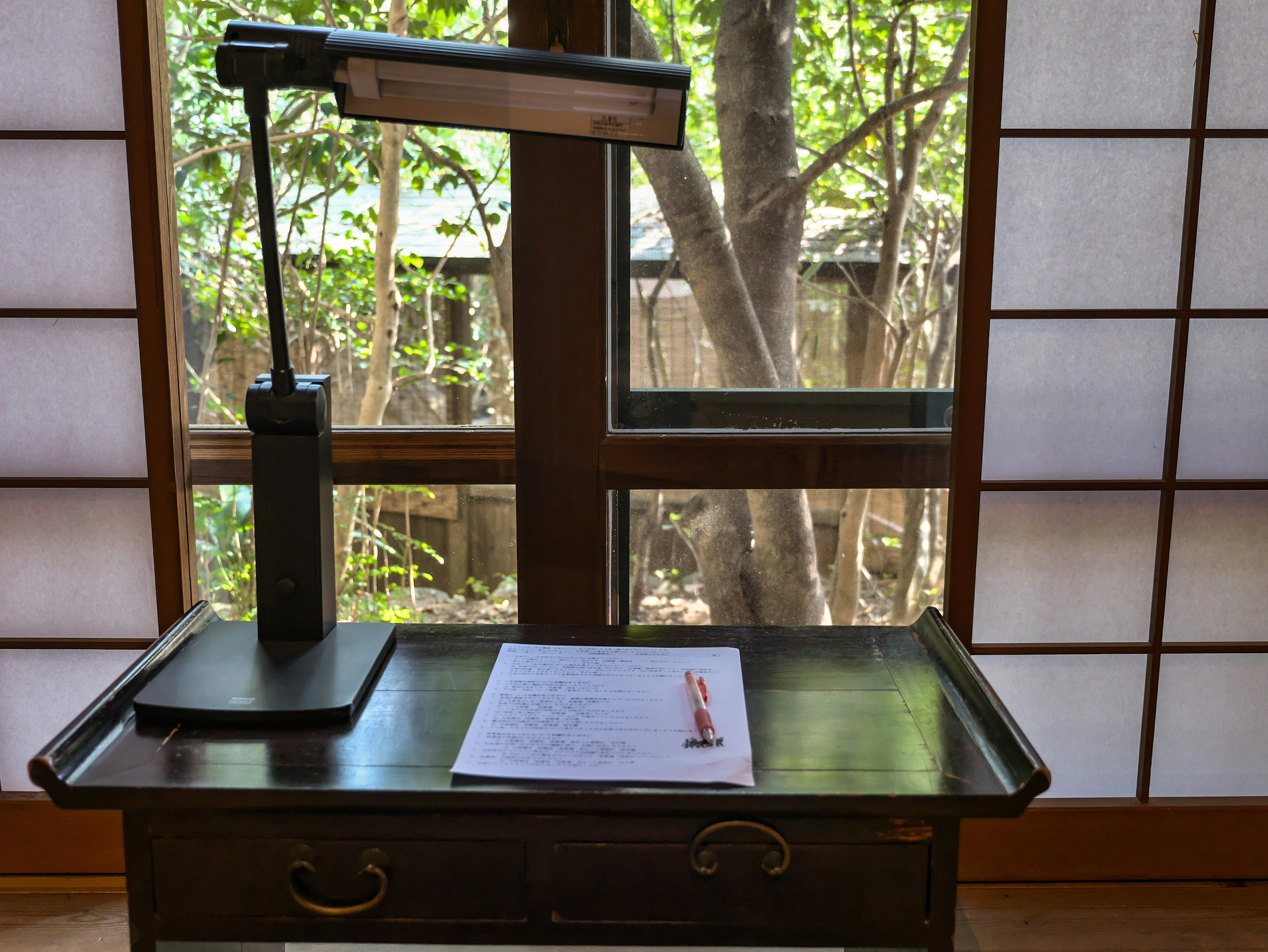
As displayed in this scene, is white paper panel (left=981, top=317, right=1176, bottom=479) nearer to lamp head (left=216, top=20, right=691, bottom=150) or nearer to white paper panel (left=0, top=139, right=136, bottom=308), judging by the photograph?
lamp head (left=216, top=20, right=691, bottom=150)

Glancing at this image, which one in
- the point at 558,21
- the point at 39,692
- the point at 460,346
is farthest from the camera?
the point at 460,346

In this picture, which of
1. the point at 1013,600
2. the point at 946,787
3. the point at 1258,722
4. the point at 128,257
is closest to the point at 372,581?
the point at 128,257

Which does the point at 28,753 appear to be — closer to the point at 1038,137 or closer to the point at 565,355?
the point at 565,355

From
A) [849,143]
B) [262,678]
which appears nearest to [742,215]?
[849,143]

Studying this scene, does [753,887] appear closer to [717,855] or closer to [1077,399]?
[717,855]

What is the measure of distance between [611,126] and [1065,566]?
4.19 ft

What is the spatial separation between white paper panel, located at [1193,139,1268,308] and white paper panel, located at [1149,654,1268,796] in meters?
0.72

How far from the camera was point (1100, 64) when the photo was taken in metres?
1.64

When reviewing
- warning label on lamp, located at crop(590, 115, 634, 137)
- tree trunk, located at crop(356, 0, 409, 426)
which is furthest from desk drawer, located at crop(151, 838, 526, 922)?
tree trunk, located at crop(356, 0, 409, 426)

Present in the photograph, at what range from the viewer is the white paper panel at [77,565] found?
179 centimetres

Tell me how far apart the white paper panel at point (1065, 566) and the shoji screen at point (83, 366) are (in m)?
1.59

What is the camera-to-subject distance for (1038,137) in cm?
166

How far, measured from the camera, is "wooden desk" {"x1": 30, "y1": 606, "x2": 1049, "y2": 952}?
40.7 inches

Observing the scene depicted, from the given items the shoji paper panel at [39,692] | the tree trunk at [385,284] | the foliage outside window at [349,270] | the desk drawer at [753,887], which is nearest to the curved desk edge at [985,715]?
the desk drawer at [753,887]
